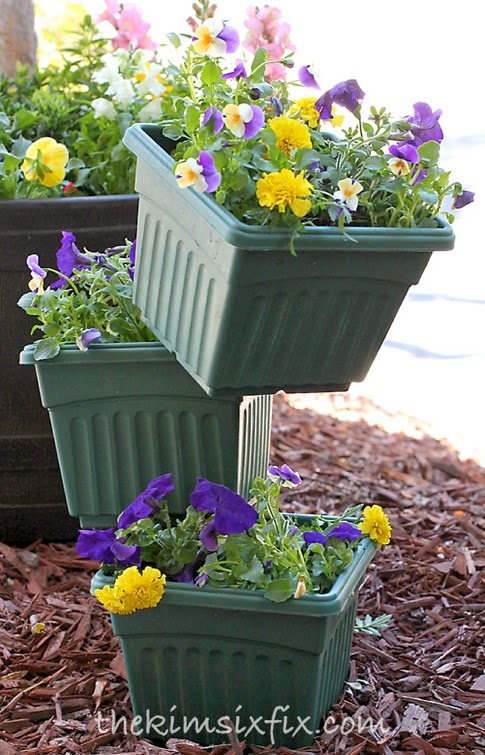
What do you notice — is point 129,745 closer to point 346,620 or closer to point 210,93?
point 346,620

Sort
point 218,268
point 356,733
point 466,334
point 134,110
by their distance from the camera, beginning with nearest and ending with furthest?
point 218,268
point 356,733
point 134,110
point 466,334

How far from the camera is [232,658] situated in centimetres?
158

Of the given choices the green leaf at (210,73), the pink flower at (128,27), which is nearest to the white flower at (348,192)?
the green leaf at (210,73)

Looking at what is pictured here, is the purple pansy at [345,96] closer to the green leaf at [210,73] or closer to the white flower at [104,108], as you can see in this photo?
the green leaf at [210,73]

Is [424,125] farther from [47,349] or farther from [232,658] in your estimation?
[232,658]

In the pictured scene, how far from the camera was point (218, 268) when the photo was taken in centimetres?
140

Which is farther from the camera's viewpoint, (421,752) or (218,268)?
(421,752)

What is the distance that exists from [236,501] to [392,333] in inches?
116

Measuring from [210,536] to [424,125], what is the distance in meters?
0.69

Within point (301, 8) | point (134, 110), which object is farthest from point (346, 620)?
point (301, 8)

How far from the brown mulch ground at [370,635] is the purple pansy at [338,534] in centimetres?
30

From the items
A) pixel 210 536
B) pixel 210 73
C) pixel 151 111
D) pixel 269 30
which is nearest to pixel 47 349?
pixel 210 536

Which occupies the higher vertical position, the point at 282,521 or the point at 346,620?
the point at 282,521

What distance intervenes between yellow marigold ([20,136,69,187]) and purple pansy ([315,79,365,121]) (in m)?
0.80
